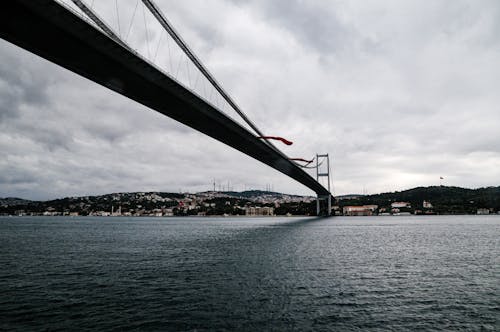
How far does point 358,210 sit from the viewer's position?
544ft

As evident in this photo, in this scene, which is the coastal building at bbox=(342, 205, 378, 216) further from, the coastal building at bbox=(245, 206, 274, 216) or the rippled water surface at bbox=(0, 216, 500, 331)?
the rippled water surface at bbox=(0, 216, 500, 331)

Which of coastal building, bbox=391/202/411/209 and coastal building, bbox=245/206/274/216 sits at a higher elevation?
coastal building, bbox=391/202/411/209

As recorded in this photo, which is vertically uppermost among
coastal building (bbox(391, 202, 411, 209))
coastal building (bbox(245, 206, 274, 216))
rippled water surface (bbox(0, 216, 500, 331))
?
coastal building (bbox(391, 202, 411, 209))

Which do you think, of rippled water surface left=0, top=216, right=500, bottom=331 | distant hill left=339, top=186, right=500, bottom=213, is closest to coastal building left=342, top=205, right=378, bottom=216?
distant hill left=339, top=186, right=500, bottom=213

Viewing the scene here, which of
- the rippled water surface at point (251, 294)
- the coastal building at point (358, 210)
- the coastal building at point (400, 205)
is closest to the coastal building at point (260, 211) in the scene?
the coastal building at point (358, 210)

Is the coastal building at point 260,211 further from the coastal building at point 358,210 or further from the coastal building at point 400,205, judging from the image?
the coastal building at point 400,205

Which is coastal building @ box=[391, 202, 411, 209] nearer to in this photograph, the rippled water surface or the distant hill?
the distant hill

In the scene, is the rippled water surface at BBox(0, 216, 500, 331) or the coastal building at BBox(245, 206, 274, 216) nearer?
the rippled water surface at BBox(0, 216, 500, 331)

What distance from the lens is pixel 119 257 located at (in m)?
24.8

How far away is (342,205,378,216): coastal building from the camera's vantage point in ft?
541

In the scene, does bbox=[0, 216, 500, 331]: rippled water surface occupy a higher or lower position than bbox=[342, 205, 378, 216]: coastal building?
lower

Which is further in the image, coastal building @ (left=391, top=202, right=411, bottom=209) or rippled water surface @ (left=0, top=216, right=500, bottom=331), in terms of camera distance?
coastal building @ (left=391, top=202, right=411, bottom=209)

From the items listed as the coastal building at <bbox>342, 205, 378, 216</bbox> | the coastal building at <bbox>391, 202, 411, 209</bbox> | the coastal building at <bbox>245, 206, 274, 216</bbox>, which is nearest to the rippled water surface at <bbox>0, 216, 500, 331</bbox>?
the coastal building at <bbox>342, 205, 378, 216</bbox>

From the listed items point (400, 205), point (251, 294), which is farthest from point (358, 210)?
point (251, 294)
